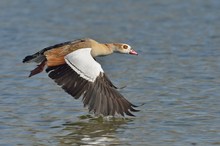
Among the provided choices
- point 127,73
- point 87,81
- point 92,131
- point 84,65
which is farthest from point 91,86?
point 127,73

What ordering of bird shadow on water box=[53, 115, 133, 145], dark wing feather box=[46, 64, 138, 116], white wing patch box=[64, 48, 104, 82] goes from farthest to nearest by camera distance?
1. white wing patch box=[64, 48, 104, 82]
2. dark wing feather box=[46, 64, 138, 116]
3. bird shadow on water box=[53, 115, 133, 145]

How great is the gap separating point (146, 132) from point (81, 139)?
90cm

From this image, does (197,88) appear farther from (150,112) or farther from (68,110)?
(68,110)

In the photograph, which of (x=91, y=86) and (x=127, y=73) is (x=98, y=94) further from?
(x=127, y=73)

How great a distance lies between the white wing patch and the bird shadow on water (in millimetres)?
771

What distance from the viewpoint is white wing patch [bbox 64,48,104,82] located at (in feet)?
32.0

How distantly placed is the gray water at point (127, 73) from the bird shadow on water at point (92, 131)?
0.05 ft

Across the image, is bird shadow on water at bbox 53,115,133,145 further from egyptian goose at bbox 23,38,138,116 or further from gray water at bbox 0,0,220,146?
egyptian goose at bbox 23,38,138,116

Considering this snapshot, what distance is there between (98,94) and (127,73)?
11.1 feet

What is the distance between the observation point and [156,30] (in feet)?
54.6

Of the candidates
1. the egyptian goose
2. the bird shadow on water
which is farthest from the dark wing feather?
the bird shadow on water

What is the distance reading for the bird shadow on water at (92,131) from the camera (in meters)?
9.38

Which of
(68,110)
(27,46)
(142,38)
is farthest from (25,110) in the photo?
(142,38)

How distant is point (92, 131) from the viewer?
10000 millimetres
